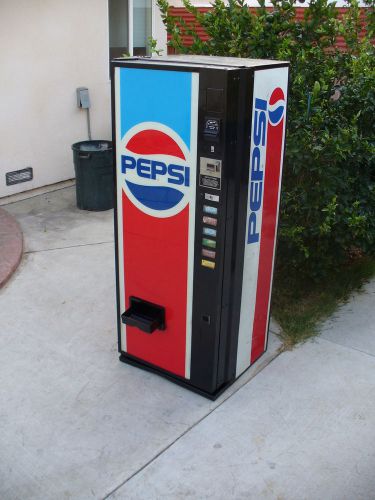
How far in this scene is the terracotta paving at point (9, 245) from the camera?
5.07 metres

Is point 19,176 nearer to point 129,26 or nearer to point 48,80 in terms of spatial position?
point 48,80

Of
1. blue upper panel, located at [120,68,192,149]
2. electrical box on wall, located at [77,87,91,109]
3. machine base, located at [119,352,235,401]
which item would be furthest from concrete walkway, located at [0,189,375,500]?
electrical box on wall, located at [77,87,91,109]

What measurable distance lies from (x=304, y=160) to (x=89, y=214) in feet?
10.9

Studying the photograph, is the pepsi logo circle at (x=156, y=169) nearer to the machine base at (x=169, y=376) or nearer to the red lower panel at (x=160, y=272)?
the red lower panel at (x=160, y=272)

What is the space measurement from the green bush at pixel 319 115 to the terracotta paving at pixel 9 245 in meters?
2.52

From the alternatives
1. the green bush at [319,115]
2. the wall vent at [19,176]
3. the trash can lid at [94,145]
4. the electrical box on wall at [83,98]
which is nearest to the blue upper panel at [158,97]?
the green bush at [319,115]

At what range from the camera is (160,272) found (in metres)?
3.44

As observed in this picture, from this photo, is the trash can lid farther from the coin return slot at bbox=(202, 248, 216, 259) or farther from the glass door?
the coin return slot at bbox=(202, 248, 216, 259)

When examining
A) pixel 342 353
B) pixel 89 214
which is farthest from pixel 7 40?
pixel 342 353

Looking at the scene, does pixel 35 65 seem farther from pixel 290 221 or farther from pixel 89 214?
pixel 290 221

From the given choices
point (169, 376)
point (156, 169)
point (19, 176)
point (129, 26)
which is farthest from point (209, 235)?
point (129, 26)

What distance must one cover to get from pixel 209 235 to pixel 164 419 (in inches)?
45.9

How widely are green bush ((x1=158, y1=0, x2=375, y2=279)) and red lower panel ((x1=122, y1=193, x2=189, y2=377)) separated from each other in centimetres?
126

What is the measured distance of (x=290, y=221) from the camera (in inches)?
175
